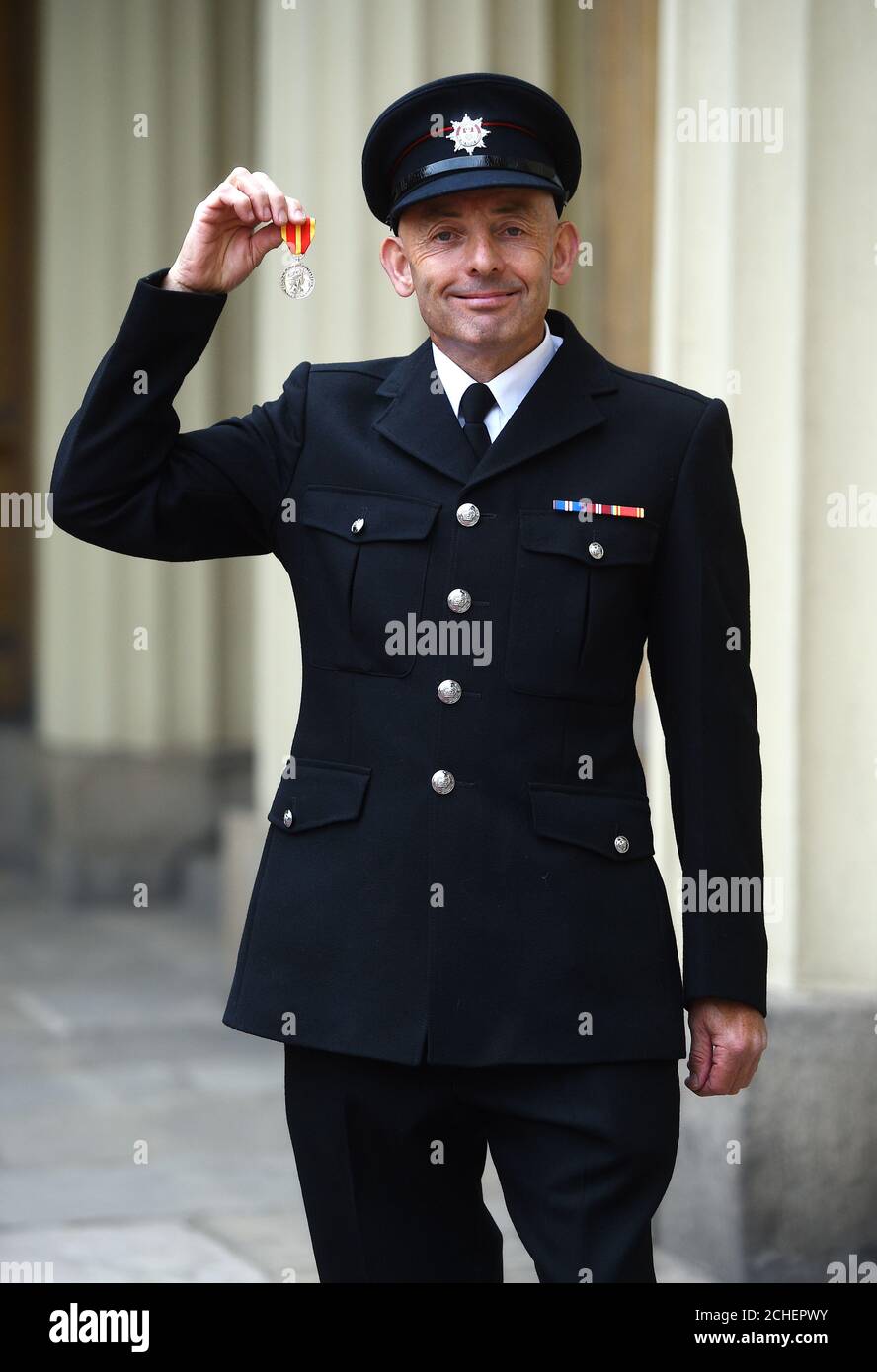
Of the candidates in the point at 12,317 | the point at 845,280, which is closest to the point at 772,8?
the point at 845,280

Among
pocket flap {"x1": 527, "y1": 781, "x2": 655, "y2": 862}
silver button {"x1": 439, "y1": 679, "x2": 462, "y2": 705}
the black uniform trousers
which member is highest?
silver button {"x1": 439, "y1": 679, "x2": 462, "y2": 705}

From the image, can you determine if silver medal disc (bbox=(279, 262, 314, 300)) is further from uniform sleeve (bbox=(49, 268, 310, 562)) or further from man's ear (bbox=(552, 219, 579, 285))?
man's ear (bbox=(552, 219, 579, 285))

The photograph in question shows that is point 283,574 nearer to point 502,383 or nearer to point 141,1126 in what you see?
point 141,1126

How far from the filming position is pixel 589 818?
104 inches

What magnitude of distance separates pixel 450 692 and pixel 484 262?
20.4 inches

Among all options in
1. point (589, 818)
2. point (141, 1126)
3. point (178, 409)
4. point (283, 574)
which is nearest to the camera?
point (589, 818)

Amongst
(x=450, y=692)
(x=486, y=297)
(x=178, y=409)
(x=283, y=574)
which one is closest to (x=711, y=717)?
A: (x=450, y=692)

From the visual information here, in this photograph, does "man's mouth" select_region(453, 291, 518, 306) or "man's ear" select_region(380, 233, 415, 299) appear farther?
"man's ear" select_region(380, 233, 415, 299)

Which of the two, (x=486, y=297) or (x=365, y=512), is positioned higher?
(x=486, y=297)

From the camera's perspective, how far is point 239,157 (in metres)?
9.81

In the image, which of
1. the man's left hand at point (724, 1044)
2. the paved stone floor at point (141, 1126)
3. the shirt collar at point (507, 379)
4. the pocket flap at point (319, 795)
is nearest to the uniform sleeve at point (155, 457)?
the shirt collar at point (507, 379)

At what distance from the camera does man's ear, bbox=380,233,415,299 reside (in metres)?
2.73

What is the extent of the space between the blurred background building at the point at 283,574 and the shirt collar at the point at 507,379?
1.79 metres

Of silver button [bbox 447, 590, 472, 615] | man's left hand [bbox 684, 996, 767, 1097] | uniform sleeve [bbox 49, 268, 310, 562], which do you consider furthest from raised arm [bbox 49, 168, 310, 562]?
man's left hand [bbox 684, 996, 767, 1097]
